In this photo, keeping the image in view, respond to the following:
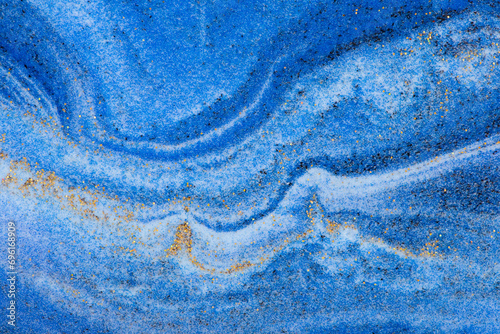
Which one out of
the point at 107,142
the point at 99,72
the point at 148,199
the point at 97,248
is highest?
the point at 99,72

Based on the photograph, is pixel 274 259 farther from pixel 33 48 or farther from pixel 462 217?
pixel 33 48

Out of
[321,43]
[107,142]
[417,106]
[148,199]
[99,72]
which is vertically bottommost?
[148,199]

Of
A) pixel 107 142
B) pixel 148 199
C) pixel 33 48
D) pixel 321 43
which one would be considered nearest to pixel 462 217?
pixel 321 43

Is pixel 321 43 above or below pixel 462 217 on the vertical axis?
above

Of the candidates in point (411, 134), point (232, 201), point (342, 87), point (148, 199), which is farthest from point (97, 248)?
point (411, 134)

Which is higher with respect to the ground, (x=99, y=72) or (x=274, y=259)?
Result: (x=99, y=72)

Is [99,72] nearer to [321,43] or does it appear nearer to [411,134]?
[321,43]
